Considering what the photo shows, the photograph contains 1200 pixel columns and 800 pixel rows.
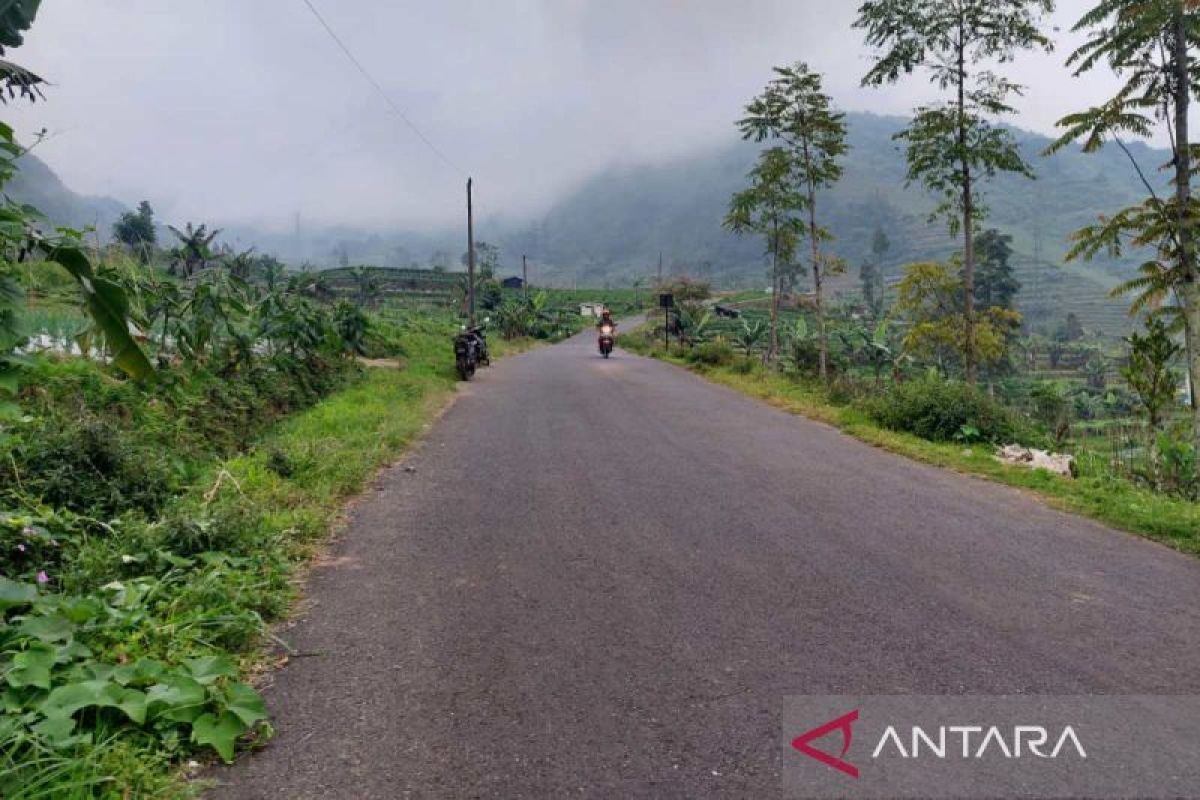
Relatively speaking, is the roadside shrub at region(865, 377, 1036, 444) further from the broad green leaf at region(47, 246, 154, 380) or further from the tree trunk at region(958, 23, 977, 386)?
the broad green leaf at region(47, 246, 154, 380)

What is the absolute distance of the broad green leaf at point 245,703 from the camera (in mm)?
2891

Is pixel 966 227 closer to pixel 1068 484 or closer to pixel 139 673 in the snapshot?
pixel 1068 484

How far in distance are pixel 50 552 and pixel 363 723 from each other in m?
2.69

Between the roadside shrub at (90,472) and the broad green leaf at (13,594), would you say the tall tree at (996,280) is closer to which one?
the roadside shrub at (90,472)

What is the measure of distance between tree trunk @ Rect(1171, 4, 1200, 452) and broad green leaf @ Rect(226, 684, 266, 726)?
12.1m

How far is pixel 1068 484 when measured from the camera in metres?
7.14

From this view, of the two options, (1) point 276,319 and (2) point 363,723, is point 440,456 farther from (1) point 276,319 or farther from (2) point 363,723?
(2) point 363,723

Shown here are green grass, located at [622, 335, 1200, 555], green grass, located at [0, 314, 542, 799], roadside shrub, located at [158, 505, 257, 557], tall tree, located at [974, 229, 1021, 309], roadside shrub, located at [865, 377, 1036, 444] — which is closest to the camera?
green grass, located at [0, 314, 542, 799]

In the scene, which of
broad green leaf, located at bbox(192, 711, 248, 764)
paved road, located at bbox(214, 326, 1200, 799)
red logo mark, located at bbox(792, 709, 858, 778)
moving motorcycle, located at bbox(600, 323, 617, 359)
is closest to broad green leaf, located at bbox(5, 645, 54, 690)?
broad green leaf, located at bbox(192, 711, 248, 764)

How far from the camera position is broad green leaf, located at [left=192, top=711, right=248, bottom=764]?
2734 mm

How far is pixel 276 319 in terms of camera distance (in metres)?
11.7

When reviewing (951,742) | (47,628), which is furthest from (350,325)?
(951,742)

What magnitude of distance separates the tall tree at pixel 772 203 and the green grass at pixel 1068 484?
7.77 m

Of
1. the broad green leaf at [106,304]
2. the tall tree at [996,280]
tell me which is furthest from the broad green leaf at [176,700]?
the tall tree at [996,280]
